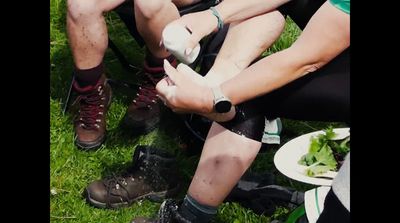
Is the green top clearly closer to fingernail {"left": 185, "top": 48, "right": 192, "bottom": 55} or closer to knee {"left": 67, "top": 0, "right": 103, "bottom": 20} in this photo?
fingernail {"left": 185, "top": 48, "right": 192, "bottom": 55}

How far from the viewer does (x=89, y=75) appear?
3.91 m

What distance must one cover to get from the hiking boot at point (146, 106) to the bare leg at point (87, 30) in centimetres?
28

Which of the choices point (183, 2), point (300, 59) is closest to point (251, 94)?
point (300, 59)

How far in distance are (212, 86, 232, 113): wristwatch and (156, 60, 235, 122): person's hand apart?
17mm

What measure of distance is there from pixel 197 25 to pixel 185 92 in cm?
41

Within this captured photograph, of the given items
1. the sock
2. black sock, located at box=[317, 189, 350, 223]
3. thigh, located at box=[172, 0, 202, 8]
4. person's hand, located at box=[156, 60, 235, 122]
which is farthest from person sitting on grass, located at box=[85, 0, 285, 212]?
black sock, located at box=[317, 189, 350, 223]

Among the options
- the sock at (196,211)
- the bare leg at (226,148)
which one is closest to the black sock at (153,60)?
the bare leg at (226,148)

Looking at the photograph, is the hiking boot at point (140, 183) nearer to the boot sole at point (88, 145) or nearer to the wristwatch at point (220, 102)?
the boot sole at point (88, 145)

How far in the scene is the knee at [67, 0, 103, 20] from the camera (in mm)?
3773

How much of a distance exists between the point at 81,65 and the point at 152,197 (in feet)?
2.43

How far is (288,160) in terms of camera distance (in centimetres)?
286

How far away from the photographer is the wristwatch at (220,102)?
2816 millimetres
